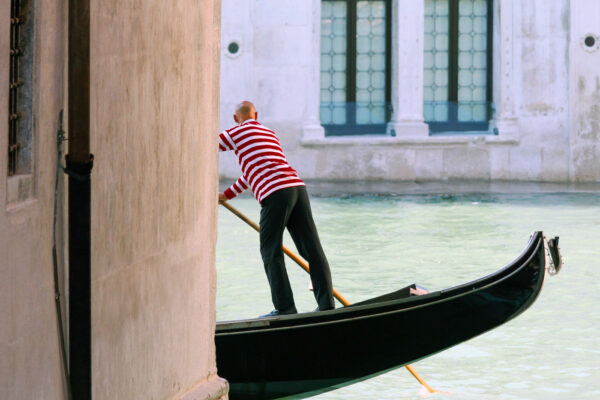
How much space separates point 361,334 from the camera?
6.36 metres

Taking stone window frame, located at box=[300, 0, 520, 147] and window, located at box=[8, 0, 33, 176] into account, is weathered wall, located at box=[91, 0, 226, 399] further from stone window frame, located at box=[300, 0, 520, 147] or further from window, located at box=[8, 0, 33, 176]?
stone window frame, located at box=[300, 0, 520, 147]

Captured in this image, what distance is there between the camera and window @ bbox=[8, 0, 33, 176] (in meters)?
3.61

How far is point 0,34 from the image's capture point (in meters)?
3.41

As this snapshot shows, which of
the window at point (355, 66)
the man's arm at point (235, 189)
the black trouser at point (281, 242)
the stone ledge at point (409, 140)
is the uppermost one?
the window at point (355, 66)

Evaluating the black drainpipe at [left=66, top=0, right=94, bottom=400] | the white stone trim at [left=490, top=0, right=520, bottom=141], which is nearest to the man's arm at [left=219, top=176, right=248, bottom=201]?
the black drainpipe at [left=66, top=0, right=94, bottom=400]

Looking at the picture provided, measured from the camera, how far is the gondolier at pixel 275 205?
23.7 feet

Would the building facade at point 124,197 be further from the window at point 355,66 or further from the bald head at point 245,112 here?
the window at point 355,66

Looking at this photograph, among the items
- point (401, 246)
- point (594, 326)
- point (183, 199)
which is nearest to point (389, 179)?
point (401, 246)

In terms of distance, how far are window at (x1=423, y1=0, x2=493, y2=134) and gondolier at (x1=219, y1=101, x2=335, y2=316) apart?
38.2 feet

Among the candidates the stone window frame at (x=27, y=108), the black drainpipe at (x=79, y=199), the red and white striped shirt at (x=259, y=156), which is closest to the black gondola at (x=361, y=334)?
the red and white striped shirt at (x=259, y=156)

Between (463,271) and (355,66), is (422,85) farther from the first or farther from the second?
(463,271)

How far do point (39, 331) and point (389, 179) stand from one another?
14610mm

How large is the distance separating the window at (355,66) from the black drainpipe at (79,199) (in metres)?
14.7

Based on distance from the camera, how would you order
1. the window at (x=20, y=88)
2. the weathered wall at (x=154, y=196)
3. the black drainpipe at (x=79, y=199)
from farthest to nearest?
the weathered wall at (x=154, y=196) → the black drainpipe at (x=79, y=199) → the window at (x=20, y=88)
